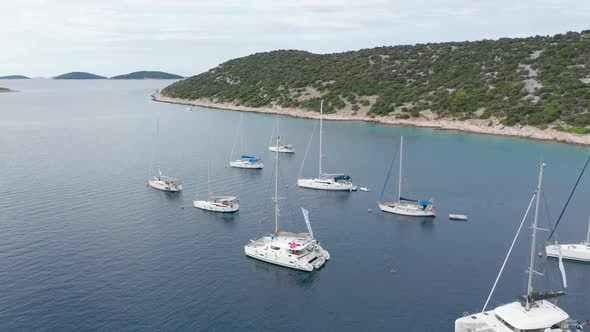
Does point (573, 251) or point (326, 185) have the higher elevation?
point (326, 185)

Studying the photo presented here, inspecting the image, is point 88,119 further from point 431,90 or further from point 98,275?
point 98,275

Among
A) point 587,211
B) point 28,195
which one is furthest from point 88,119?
point 587,211

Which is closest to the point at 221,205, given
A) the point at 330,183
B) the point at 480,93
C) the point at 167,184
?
the point at 167,184

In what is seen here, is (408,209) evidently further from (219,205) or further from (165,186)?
(165,186)

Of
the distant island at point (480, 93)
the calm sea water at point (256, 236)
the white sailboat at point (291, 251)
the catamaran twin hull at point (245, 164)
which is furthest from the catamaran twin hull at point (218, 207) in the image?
the distant island at point (480, 93)

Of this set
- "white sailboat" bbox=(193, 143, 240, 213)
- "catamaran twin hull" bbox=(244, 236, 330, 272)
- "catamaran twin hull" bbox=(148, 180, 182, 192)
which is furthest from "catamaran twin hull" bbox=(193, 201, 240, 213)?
"catamaran twin hull" bbox=(244, 236, 330, 272)
